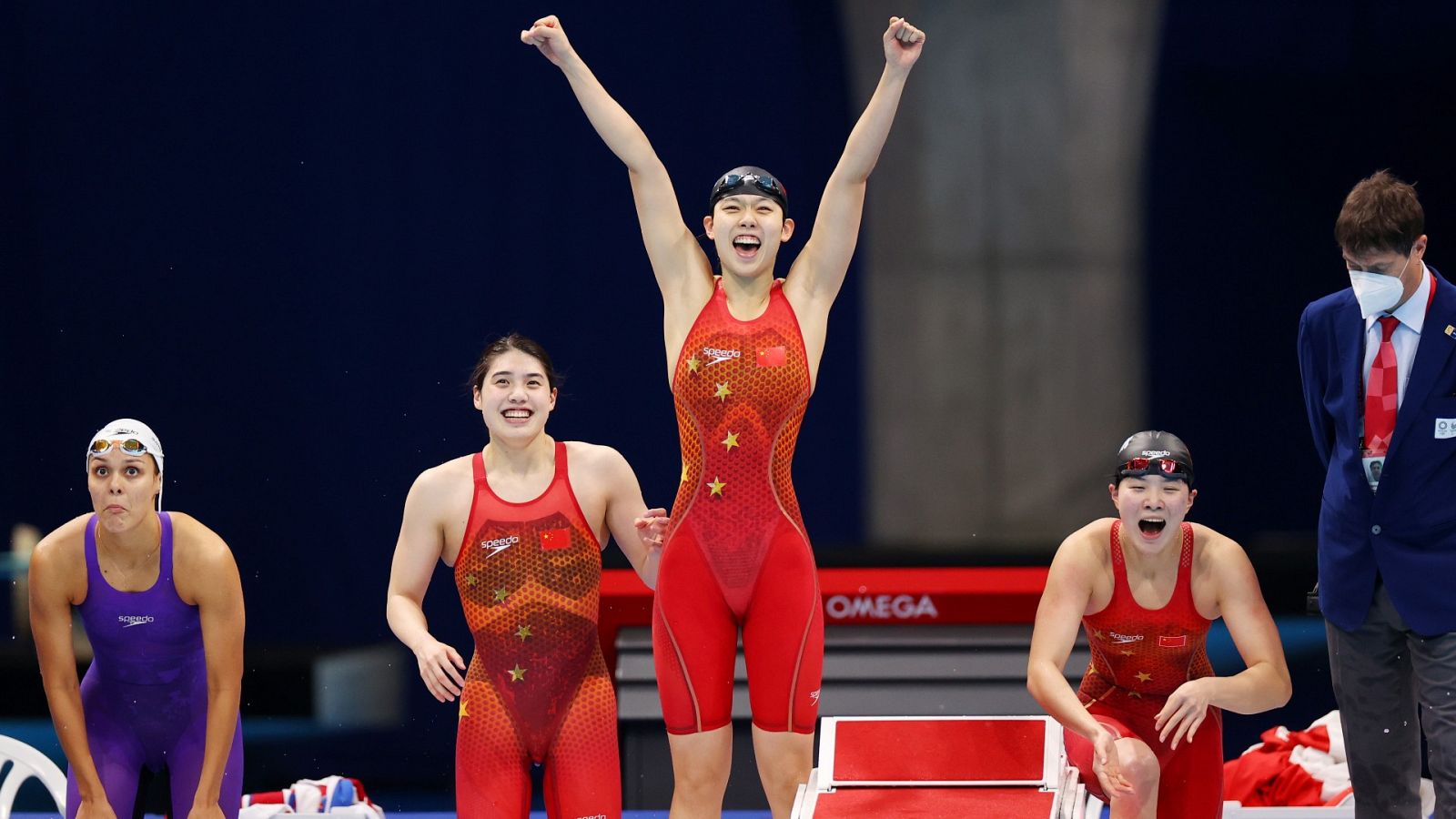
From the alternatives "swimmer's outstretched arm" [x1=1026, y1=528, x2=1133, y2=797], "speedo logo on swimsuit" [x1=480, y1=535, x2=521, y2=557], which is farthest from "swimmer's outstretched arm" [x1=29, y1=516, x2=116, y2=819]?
"swimmer's outstretched arm" [x1=1026, y1=528, x2=1133, y2=797]

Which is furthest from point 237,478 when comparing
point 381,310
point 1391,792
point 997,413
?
point 1391,792

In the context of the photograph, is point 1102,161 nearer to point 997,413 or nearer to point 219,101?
point 997,413

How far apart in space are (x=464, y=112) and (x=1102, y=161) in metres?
2.93

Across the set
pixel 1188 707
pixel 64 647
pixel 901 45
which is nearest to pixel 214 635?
pixel 64 647

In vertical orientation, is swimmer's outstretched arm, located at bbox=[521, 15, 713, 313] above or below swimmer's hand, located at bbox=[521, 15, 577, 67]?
below

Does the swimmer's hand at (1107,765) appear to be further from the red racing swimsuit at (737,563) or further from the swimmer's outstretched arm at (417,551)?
the swimmer's outstretched arm at (417,551)

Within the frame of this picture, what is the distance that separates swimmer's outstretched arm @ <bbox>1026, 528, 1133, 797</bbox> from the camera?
432 centimetres

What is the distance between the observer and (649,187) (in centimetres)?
471

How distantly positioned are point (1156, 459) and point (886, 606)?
8.88ft

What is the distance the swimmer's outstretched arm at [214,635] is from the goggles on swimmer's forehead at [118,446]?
0.73 feet

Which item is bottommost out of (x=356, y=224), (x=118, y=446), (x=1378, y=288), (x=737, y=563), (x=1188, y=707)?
(x=1188, y=707)

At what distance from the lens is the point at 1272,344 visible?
25.4ft

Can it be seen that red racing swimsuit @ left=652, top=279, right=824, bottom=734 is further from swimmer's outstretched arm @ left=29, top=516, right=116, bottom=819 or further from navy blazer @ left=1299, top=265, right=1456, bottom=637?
swimmer's outstretched arm @ left=29, top=516, right=116, bottom=819

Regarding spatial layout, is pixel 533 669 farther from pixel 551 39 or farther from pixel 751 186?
pixel 551 39
